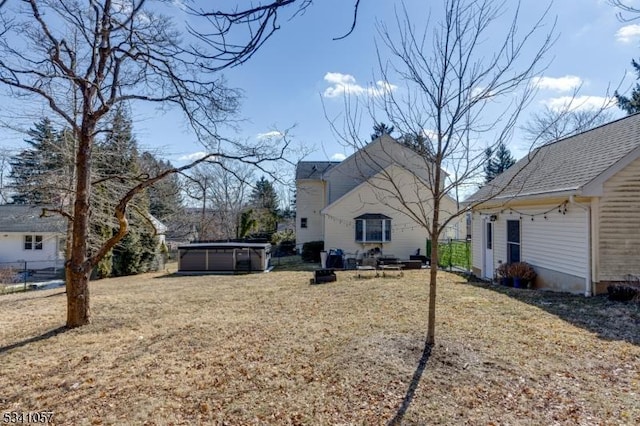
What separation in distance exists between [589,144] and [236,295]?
37.0ft

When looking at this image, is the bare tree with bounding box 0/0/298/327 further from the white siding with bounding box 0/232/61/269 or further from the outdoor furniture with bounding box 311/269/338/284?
the white siding with bounding box 0/232/61/269

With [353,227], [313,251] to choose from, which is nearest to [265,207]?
[313,251]

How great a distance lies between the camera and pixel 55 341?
19.8 ft

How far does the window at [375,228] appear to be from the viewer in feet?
62.7

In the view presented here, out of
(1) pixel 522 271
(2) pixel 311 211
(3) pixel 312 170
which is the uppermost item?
(3) pixel 312 170

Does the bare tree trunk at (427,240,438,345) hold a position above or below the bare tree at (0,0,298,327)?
below

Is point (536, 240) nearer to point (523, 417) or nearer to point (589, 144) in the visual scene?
point (589, 144)

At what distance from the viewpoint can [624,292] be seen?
7.75 meters

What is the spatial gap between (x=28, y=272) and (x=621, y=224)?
27.2 metres

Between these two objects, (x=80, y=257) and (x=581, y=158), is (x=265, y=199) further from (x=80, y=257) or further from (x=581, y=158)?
(x=80, y=257)

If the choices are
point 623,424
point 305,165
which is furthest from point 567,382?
point 305,165

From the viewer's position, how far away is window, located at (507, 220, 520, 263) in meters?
11.6

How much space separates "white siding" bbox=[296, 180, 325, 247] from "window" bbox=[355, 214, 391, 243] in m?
5.82

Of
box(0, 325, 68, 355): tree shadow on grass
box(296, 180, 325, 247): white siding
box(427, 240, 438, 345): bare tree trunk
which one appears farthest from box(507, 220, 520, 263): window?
box(296, 180, 325, 247): white siding
